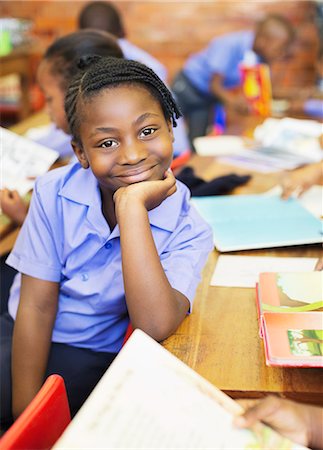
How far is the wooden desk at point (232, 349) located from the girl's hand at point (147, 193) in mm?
203

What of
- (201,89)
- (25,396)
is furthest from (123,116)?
(201,89)

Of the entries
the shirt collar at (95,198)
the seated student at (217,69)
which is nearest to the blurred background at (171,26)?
the seated student at (217,69)

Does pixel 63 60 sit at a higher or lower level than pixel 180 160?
higher

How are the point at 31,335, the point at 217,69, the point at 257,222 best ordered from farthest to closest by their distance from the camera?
the point at 217,69 → the point at 257,222 → the point at 31,335

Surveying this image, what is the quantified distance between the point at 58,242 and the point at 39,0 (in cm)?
410

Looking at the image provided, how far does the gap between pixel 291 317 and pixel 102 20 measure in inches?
95.9

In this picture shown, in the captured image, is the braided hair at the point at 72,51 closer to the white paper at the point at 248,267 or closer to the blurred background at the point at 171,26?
the white paper at the point at 248,267

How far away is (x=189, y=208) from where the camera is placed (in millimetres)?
1155

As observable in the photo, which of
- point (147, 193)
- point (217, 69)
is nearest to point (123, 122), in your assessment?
point (147, 193)

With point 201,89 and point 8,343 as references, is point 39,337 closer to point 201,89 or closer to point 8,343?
point 8,343

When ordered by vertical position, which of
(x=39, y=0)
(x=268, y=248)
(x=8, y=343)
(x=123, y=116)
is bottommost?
(x=39, y=0)

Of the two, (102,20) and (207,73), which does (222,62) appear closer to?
(207,73)

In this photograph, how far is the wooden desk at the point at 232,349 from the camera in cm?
83

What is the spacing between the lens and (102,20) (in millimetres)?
3006
